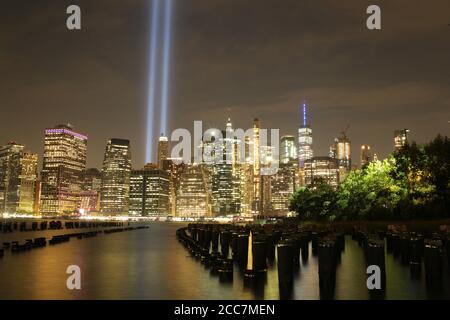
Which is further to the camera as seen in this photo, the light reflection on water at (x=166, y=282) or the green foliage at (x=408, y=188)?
the green foliage at (x=408, y=188)

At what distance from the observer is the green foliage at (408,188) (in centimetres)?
5534

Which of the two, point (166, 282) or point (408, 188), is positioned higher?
point (408, 188)

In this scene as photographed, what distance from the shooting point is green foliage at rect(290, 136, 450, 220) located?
55344 millimetres

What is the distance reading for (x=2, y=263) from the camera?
28.5 m

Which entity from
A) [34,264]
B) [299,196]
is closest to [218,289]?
[34,264]

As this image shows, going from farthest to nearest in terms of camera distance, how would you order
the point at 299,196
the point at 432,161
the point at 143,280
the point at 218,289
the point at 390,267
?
1. the point at 299,196
2. the point at 432,161
3. the point at 390,267
4. the point at 143,280
5. the point at 218,289

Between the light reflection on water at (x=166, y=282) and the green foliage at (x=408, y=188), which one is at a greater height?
the green foliage at (x=408, y=188)

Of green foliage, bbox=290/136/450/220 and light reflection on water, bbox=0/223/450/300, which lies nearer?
light reflection on water, bbox=0/223/450/300

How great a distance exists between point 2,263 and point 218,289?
16.0 meters

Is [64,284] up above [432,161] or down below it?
below

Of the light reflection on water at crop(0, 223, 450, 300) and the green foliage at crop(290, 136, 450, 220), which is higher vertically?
the green foliage at crop(290, 136, 450, 220)

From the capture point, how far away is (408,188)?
59000mm
